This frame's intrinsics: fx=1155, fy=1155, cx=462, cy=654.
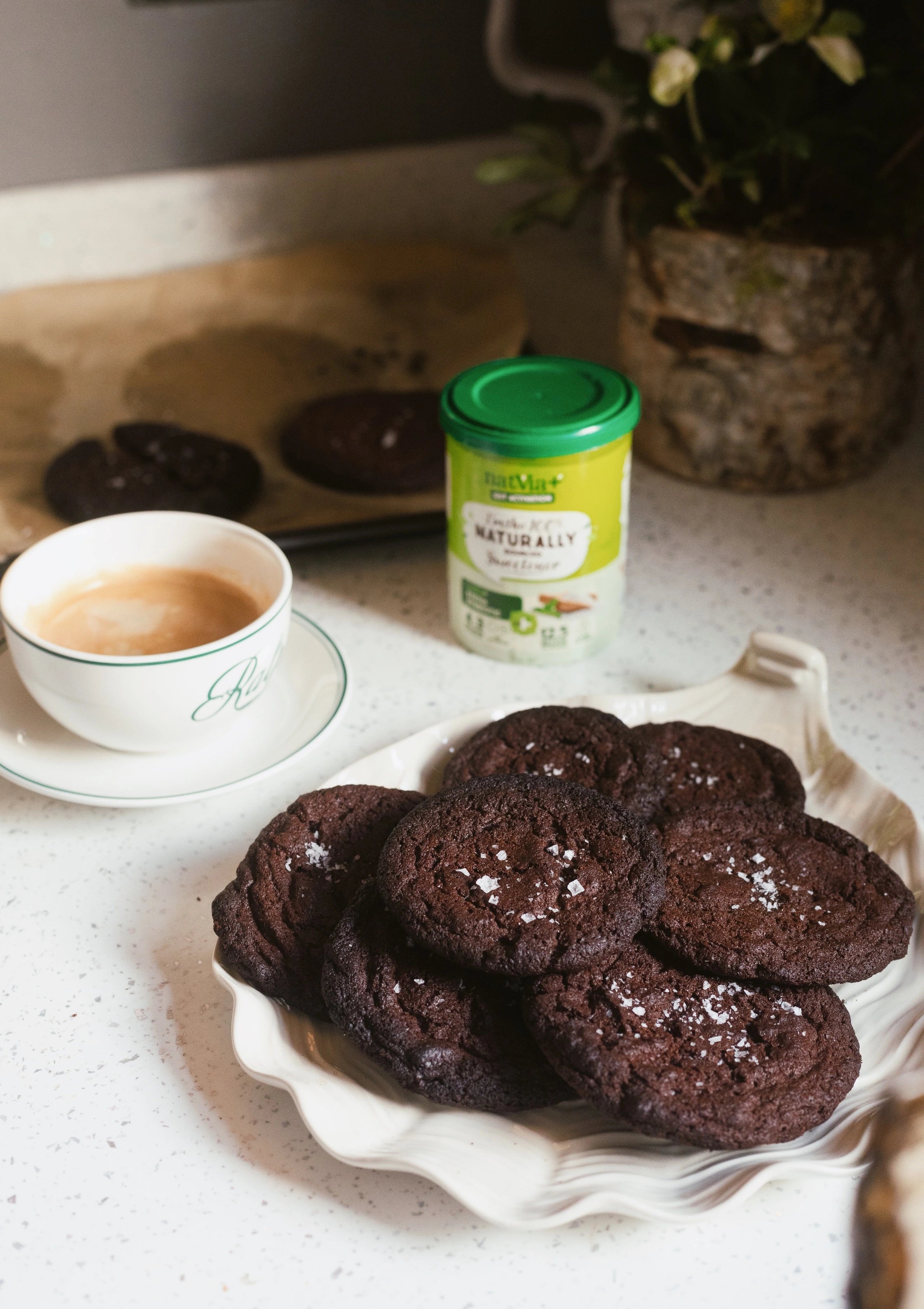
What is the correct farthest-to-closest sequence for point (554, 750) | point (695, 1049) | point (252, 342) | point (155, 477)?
point (252, 342), point (155, 477), point (554, 750), point (695, 1049)

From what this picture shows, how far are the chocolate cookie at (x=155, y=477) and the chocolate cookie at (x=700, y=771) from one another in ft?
1.62

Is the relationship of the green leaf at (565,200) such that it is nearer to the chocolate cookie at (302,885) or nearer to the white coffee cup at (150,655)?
the white coffee cup at (150,655)

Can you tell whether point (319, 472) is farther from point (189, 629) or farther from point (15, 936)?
point (15, 936)

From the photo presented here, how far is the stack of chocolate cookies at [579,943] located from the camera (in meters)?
0.54

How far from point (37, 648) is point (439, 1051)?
1.16 feet

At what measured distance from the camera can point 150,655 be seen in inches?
30.2

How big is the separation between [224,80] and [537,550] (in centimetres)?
82

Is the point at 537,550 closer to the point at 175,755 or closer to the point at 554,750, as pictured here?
the point at 554,750

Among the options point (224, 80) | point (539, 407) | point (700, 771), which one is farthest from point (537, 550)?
point (224, 80)

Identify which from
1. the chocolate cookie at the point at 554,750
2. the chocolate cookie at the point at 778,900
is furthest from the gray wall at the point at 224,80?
the chocolate cookie at the point at 778,900

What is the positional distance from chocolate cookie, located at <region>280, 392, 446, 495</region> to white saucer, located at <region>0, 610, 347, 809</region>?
0.29 metres

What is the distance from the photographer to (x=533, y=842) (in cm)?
62

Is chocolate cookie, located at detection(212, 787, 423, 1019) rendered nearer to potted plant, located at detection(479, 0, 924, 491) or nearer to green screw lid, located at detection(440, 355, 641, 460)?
green screw lid, located at detection(440, 355, 641, 460)

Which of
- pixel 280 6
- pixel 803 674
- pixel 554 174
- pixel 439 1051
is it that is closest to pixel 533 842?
pixel 439 1051
